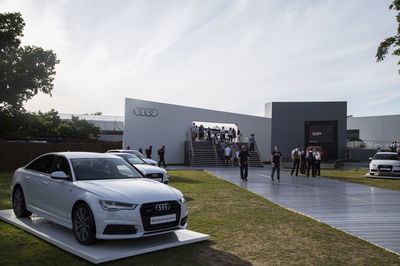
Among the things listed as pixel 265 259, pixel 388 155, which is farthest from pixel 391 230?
pixel 388 155

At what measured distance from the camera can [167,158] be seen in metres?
33.5

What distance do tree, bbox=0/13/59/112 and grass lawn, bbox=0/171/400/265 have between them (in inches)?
752

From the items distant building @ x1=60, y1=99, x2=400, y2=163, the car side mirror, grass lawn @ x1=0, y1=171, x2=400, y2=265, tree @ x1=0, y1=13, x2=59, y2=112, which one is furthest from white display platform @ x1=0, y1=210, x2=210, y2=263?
distant building @ x1=60, y1=99, x2=400, y2=163

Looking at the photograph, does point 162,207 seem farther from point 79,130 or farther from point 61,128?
point 61,128

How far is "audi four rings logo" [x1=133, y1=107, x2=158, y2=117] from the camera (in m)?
31.6

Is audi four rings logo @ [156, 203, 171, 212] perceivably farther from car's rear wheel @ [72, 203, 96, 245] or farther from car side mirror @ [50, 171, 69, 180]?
car side mirror @ [50, 171, 69, 180]

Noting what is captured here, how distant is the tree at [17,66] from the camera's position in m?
24.2

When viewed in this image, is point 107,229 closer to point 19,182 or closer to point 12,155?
point 19,182

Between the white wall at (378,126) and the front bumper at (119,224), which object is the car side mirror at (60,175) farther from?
the white wall at (378,126)

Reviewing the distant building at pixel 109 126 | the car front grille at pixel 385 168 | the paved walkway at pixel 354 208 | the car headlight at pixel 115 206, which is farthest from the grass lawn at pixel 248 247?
the distant building at pixel 109 126

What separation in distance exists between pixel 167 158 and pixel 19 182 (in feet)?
83.9

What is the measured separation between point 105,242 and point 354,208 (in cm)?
735

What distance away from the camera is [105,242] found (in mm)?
6008

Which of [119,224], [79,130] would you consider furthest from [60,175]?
[79,130]
